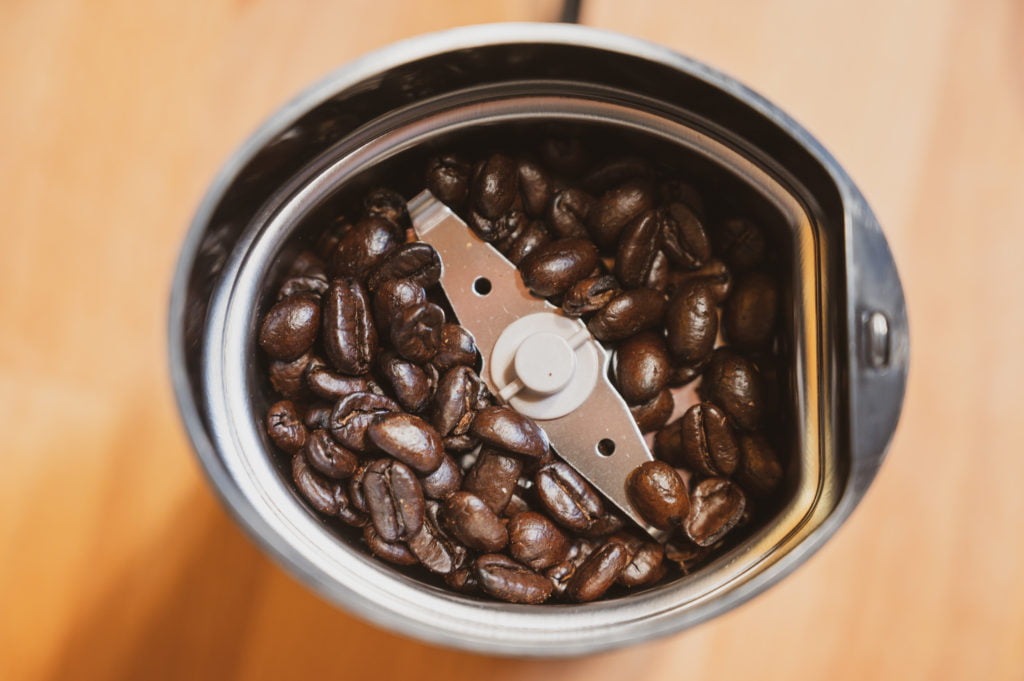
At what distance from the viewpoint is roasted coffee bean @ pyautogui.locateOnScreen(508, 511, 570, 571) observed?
652 mm

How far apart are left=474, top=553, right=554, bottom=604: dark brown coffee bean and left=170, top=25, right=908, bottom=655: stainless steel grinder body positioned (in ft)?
0.14

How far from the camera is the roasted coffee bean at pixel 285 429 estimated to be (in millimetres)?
641

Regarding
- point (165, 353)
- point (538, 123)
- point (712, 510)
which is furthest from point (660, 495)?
point (165, 353)

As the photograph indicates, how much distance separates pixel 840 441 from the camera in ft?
1.87

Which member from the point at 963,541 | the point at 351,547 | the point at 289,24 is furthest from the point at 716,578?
the point at 289,24

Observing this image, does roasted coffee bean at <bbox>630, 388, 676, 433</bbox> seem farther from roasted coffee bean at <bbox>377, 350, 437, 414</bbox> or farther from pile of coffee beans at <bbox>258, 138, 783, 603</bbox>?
roasted coffee bean at <bbox>377, 350, 437, 414</bbox>

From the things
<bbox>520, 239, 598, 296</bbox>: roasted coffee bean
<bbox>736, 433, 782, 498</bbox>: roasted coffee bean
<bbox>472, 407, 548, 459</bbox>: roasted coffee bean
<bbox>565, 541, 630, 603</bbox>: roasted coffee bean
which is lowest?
<bbox>565, 541, 630, 603</bbox>: roasted coffee bean

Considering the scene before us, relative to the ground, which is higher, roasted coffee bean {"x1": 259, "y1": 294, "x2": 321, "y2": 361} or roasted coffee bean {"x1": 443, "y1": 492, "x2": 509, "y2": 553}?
roasted coffee bean {"x1": 259, "y1": 294, "x2": 321, "y2": 361}

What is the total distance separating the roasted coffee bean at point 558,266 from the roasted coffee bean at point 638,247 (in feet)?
0.10

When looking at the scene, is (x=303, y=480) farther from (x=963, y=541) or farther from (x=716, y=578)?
(x=963, y=541)

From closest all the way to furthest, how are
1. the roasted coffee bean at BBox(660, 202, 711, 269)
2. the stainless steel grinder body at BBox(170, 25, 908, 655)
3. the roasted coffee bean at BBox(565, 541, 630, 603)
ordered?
the stainless steel grinder body at BBox(170, 25, 908, 655)
the roasted coffee bean at BBox(565, 541, 630, 603)
the roasted coffee bean at BBox(660, 202, 711, 269)

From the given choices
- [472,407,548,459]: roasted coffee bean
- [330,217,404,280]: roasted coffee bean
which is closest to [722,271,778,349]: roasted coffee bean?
[472,407,548,459]: roasted coffee bean

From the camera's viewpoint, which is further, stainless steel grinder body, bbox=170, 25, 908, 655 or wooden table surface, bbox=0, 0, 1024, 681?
wooden table surface, bbox=0, 0, 1024, 681

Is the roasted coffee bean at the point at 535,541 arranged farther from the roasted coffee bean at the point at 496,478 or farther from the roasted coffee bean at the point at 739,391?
the roasted coffee bean at the point at 739,391
